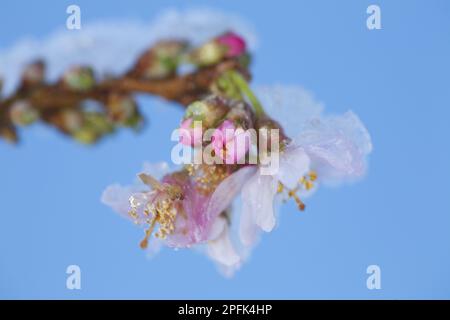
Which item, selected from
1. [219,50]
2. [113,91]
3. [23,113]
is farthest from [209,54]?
[23,113]

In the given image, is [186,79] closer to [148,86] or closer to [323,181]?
[148,86]

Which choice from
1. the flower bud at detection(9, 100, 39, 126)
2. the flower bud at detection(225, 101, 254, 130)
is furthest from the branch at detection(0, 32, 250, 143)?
the flower bud at detection(225, 101, 254, 130)

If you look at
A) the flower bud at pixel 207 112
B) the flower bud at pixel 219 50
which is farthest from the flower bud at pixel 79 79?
the flower bud at pixel 207 112

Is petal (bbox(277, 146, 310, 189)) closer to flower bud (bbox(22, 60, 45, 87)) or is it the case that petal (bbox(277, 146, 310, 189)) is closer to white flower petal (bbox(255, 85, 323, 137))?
white flower petal (bbox(255, 85, 323, 137))

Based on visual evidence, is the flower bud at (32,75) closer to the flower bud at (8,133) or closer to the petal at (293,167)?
the flower bud at (8,133)

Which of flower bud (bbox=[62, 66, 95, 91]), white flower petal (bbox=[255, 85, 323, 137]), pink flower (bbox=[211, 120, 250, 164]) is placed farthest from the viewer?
flower bud (bbox=[62, 66, 95, 91])
